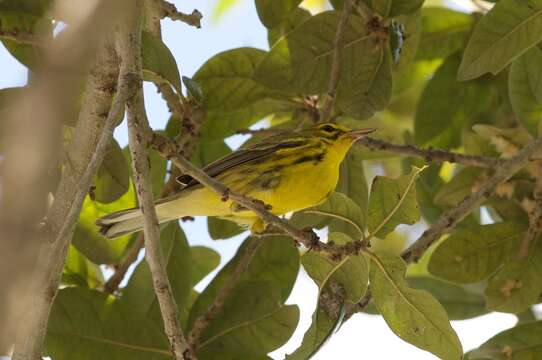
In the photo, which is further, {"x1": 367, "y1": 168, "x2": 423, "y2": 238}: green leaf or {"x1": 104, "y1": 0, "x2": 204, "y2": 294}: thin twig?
{"x1": 104, "y1": 0, "x2": 204, "y2": 294}: thin twig

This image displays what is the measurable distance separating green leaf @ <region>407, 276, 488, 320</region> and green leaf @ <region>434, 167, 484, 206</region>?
61 cm

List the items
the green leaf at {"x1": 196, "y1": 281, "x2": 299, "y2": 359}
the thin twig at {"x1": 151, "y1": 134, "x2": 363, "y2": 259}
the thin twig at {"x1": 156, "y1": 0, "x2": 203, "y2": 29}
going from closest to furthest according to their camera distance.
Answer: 1. the thin twig at {"x1": 151, "y1": 134, "x2": 363, "y2": 259}
2. the thin twig at {"x1": 156, "y1": 0, "x2": 203, "y2": 29}
3. the green leaf at {"x1": 196, "y1": 281, "x2": 299, "y2": 359}

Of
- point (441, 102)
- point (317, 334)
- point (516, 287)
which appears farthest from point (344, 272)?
point (441, 102)

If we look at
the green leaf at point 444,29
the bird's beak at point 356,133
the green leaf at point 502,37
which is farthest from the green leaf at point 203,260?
the green leaf at point 444,29

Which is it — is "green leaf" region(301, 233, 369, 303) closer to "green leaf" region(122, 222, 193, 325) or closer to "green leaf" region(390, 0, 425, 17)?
"green leaf" region(122, 222, 193, 325)

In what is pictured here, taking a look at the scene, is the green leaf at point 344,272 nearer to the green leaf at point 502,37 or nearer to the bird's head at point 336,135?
the green leaf at point 502,37

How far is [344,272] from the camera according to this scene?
340 centimetres

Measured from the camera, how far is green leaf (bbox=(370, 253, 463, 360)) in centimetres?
308

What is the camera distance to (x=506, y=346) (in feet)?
12.2

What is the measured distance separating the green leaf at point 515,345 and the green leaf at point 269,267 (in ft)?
3.66

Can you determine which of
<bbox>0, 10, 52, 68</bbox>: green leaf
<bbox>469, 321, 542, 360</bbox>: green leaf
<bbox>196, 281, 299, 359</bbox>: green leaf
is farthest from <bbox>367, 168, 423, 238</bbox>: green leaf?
<bbox>0, 10, 52, 68</bbox>: green leaf

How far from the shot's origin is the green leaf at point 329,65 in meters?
4.33

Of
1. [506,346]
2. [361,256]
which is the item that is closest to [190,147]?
[361,256]

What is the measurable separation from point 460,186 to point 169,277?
6.10 ft
